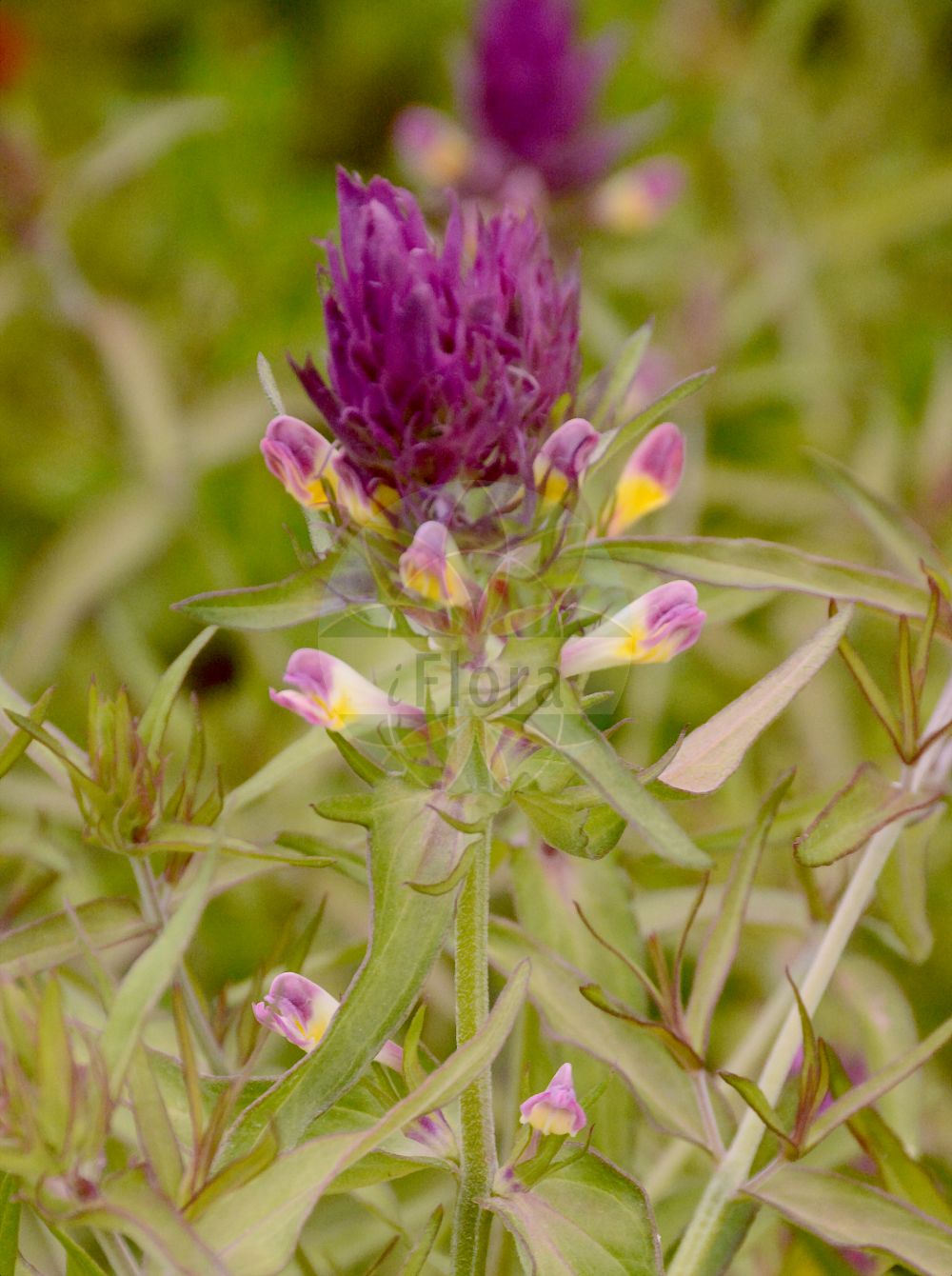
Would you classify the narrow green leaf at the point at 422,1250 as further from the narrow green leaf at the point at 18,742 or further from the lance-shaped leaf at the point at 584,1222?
the narrow green leaf at the point at 18,742

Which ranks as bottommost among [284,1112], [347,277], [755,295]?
[755,295]

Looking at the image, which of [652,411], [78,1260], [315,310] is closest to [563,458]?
[652,411]

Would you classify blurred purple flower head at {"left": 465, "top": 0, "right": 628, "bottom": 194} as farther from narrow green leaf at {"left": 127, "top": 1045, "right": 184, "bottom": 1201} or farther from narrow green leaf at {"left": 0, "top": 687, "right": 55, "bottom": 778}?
narrow green leaf at {"left": 127, "top": 1045, "right": 184, "bottom": 1201}

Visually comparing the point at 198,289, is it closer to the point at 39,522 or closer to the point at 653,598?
the point at 39,522

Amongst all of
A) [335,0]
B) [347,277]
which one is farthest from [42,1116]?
[335,0]

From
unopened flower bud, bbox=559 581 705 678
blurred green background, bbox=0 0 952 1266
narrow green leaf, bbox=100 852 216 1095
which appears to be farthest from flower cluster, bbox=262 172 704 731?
blurred green background, bbox=0 0 952 1266

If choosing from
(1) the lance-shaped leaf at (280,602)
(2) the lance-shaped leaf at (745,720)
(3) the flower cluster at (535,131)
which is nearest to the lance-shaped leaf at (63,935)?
(1) the lance-shaped leaf at (280,602)

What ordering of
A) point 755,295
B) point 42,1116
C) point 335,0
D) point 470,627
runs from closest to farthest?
point 42,1116 < point 470,627 < point 755,295 < point 335,0
